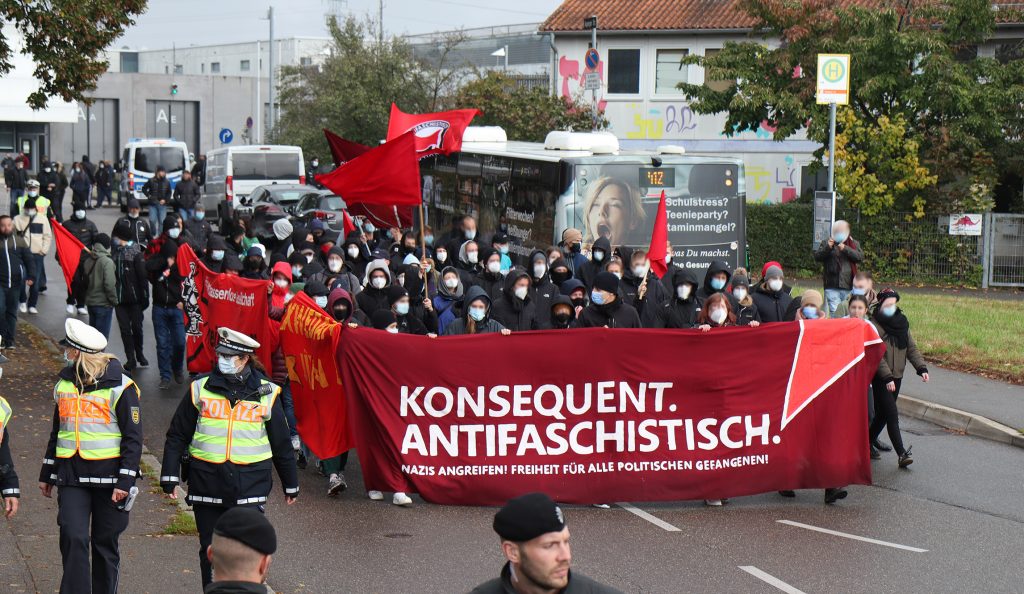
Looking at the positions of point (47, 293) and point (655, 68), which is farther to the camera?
point (655, 68)

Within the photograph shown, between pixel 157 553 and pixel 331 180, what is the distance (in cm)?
666

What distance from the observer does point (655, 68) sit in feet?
135

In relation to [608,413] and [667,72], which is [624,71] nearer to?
[667,72]

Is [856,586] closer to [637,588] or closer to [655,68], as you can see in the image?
[637,588]

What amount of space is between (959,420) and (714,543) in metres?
5.82

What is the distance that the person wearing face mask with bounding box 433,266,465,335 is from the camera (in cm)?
1344

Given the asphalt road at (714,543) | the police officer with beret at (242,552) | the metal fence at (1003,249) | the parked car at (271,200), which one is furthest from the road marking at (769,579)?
the parked car at (271,200)

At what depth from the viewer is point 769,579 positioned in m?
8.27

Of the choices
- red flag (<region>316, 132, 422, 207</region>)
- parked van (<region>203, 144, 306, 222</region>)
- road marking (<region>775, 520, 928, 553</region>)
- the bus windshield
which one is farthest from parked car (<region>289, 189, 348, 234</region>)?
road marking (<region>775, 520, 928, 553</region>)

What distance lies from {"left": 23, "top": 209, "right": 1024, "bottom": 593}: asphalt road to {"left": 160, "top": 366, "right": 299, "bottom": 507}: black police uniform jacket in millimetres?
1170

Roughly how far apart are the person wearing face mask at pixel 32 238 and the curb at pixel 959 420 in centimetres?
1217

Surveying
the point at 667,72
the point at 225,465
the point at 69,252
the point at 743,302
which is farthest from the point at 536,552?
the point at 667,72

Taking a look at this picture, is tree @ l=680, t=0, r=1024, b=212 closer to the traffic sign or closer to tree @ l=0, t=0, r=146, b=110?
the traffic sign

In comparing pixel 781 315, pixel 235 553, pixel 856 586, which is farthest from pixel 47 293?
pixel 235 553
